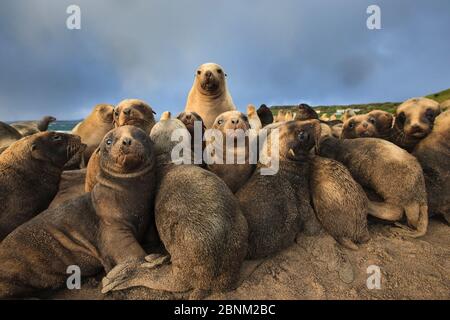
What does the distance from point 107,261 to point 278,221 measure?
6.27ft

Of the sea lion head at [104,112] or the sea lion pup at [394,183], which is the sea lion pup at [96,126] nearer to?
the sea lion head at [104,112]

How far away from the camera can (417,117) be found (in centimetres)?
552

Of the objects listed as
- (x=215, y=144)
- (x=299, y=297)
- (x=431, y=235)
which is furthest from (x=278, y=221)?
(x=431, y=235)

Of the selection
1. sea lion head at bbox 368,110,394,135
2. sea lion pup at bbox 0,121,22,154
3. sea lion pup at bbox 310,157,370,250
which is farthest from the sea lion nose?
sea lion pup at bbox 0,121,22,154

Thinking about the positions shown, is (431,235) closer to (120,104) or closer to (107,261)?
(107,261)

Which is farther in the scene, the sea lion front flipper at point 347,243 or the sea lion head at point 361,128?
the sea lion head at point 361,128

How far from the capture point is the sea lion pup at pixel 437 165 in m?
4.94

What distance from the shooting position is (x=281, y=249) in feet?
12.7

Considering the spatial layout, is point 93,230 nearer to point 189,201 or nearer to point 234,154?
point 189,201

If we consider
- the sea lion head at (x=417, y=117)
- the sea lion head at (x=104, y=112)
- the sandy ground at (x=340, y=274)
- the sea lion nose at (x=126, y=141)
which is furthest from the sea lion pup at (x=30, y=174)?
the sea lion head at (x=417, y=117)

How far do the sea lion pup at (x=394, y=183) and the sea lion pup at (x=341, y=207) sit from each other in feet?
1.16

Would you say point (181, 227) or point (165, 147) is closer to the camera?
point (181, 227)

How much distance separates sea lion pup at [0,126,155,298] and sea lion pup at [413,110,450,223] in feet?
13.5
